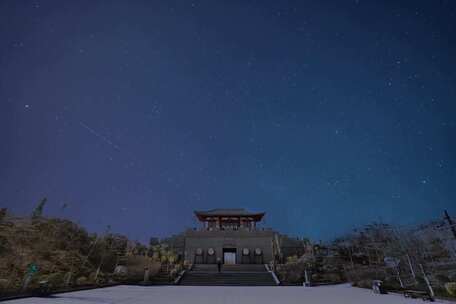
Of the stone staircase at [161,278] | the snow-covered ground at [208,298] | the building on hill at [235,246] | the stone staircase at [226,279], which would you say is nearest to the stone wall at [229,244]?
the building on hill at [235,246]

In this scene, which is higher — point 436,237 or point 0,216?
point 0,216

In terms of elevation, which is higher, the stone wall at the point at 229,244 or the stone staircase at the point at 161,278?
the stone wall at the point at 229,244

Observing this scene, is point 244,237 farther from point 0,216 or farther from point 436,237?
point 0,216

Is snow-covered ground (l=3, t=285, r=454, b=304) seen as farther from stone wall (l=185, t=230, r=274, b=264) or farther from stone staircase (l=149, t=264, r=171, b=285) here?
stone wall (l=185, t=230, r=274, b=264)

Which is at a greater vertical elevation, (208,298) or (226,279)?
(226,279)

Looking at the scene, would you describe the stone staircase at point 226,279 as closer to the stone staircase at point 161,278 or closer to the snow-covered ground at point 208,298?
the stone staircase at point 161,278

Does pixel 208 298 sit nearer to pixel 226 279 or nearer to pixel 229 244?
pixel 226 279

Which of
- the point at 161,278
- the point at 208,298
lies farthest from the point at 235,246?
the point at 208,298

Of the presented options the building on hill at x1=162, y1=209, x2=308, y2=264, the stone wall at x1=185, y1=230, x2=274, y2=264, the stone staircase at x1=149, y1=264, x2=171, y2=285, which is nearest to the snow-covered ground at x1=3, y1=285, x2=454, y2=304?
the stone staircase at x1=149, y1=264, x2=171, y2=285

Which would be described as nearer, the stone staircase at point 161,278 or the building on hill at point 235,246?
the stone staircase at point 161,278

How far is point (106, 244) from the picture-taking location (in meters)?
19.6

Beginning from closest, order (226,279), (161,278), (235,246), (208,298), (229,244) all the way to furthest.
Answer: (208,298)
(161,278)
(226,279)
(235,246)
(229,244)

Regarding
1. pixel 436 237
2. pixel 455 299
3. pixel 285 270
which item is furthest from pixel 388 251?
pixel 455 299

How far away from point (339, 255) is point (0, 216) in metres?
25.8
